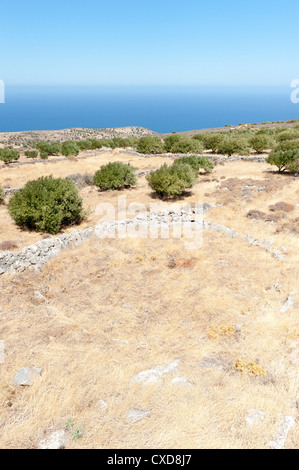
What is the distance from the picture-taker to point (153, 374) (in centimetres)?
696

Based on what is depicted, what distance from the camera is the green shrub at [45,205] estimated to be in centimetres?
1642

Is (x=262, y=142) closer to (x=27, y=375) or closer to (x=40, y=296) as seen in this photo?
(x=40, y=296)

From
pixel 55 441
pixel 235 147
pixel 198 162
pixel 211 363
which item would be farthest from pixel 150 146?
pixel 55 441

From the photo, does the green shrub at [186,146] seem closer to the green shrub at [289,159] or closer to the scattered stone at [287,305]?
the green shrub at [289,159]

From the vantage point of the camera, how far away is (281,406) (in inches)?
236

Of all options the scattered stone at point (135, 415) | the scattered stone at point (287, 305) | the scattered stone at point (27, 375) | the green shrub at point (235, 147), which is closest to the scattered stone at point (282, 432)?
the scattered stone at point (135, 415)

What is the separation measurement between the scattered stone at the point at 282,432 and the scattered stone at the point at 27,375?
543 cm

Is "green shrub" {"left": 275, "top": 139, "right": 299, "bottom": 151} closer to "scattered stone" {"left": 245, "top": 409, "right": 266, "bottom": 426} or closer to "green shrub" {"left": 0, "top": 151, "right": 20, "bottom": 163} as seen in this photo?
"scattered stone" {"left": 245, "top": 409, "right": 266, "bottom": 426}

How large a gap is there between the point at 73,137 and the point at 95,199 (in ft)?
244

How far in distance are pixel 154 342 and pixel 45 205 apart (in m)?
11.7

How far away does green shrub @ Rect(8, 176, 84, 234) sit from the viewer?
1642 centimetres

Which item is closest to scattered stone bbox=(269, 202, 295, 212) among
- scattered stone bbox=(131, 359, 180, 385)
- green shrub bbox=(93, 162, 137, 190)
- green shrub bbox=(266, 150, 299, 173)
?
green shrub bbox=(266, 150, 299, 173)
